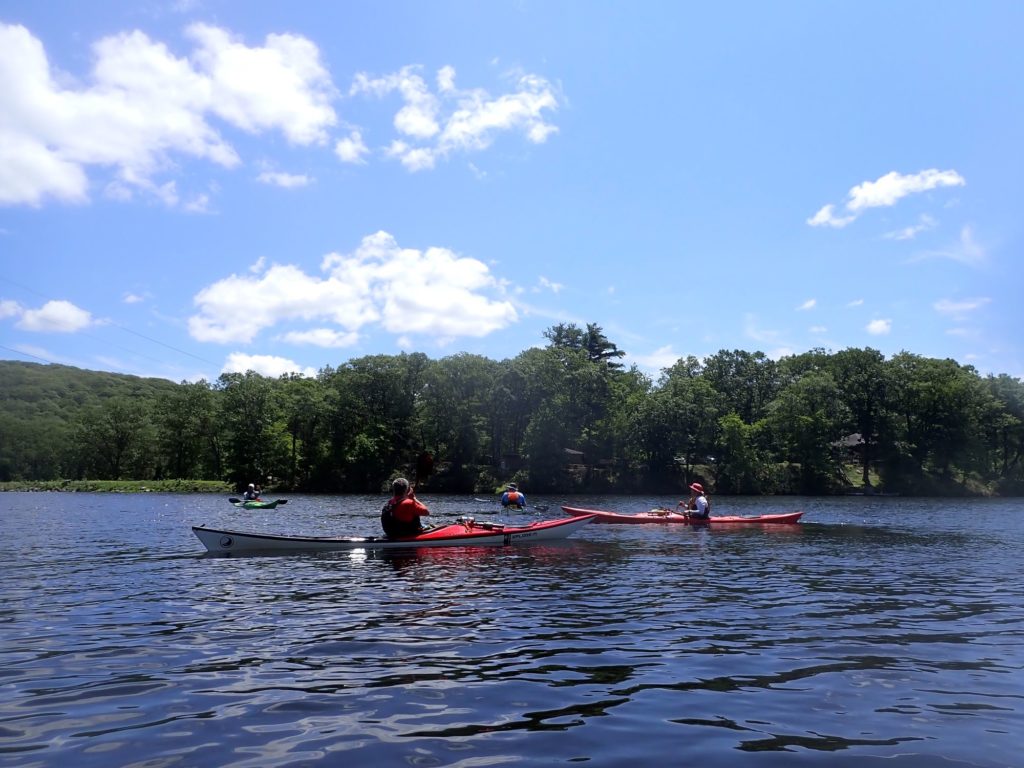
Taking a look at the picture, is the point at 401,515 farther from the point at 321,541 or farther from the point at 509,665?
the point at 509,665

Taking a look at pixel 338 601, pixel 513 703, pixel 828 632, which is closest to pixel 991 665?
pixel 828 632

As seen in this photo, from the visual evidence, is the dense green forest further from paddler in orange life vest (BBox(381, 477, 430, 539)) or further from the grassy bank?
paddler in orange life vest (BBox(381, 477, 430, 539))

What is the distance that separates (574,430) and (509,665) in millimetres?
74376

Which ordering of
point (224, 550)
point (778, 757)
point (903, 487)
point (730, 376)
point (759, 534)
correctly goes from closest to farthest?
point (778, 757)
point (224, 550)
point (759, 534)
point (903, 487)
point (730, 376)

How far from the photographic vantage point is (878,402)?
8231 centimetres

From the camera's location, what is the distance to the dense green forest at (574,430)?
78.5 m

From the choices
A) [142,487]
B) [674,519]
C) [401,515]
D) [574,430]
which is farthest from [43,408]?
[401,515]

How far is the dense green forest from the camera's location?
3091 inches

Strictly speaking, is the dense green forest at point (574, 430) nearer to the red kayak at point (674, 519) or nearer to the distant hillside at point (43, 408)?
the distant hillside at point (43, 408)

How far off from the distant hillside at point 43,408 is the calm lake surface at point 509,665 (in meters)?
90.6

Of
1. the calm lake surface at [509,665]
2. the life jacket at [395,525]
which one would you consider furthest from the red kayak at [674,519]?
the calm lake surface at [509,665]

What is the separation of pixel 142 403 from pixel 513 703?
107m

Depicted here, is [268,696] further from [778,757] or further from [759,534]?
[759,534]

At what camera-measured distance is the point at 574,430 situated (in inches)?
3228
